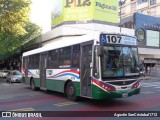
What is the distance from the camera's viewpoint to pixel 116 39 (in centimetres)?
1095

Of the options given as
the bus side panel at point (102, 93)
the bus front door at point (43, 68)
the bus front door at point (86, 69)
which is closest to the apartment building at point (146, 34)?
the bus front door at point (43, 68)

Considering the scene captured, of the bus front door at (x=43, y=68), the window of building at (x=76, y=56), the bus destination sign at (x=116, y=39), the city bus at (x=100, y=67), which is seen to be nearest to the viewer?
the city bus at (x=100, y=67)

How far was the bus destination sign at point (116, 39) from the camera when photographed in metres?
10.7

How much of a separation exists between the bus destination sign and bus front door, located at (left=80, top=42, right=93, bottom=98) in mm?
670

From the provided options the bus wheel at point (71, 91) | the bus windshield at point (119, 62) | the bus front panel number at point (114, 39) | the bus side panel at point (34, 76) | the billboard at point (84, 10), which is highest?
the billboard at point (84, 10)

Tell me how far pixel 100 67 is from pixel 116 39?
1.47 metres

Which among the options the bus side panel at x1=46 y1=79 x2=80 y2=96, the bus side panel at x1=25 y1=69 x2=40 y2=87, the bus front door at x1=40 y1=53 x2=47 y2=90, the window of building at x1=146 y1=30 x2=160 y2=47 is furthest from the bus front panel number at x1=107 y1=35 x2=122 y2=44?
the window of building at x1=146 y1=30 x2=160 y2=47

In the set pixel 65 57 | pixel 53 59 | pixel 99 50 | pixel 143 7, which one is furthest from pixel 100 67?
pixel 143 7

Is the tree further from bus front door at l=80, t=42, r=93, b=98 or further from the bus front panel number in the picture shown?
Result: the bus front panel number

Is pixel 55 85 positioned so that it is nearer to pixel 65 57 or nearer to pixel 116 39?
pixel 65 57

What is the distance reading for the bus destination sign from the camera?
35.1 ft

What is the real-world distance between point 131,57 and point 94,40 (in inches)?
70.4

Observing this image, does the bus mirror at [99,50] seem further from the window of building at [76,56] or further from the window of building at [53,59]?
the window of building at [53,59]

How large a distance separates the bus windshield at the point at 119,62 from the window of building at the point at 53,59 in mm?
4497
